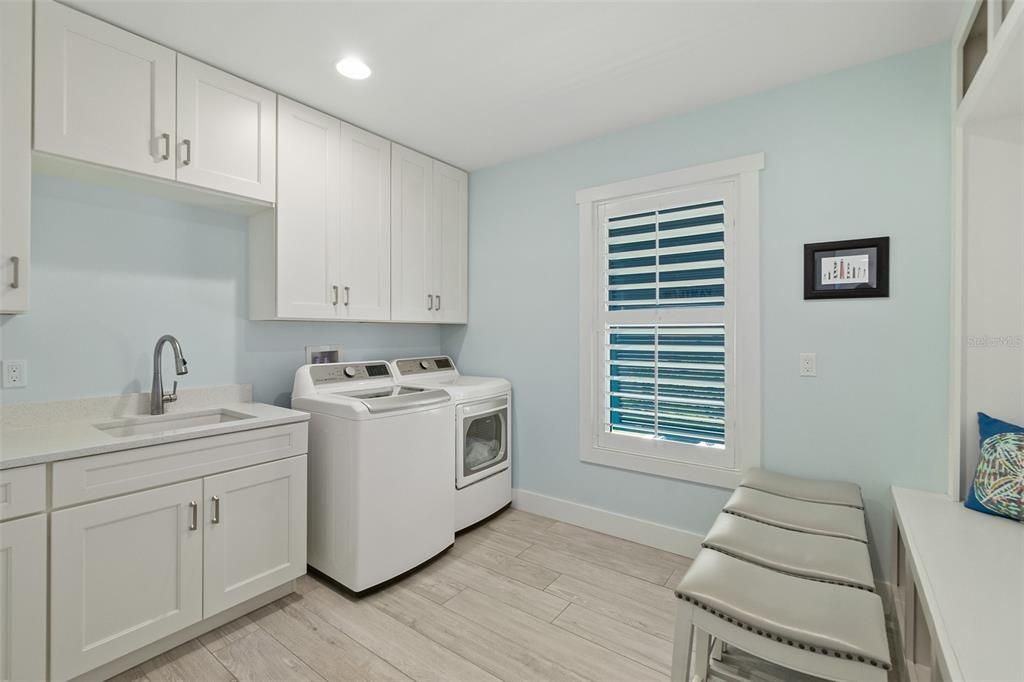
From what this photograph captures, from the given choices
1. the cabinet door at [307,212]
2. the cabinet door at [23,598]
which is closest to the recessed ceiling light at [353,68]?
the cabinet door at [307,212]

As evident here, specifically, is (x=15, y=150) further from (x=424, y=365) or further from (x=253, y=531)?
(x=424, y=365)

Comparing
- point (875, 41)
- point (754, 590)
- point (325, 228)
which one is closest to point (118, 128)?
point (325, 228)

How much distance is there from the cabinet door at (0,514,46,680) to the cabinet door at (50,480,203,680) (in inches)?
1.1

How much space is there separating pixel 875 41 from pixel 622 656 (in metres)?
2.83

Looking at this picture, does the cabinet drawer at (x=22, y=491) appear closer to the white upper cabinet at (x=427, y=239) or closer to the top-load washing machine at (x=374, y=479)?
the top-load washing machine at (x=374, y=479)

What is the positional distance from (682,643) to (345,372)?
2.22 metres

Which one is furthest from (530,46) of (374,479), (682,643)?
(682,643)

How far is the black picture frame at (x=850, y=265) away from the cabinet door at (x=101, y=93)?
306 centimetres

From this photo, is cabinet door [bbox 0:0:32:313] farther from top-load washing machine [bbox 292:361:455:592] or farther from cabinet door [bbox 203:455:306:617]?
top-load washing machine [bbox 292:361:455:592]

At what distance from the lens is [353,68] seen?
2168 mm

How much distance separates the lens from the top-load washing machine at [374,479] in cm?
219

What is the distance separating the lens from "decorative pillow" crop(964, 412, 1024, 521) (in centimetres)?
159

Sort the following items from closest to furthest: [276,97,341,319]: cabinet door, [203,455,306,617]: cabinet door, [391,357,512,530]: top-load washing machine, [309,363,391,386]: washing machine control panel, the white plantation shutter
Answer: [203,455,306,617]: cabinet door
[276,97,341,319]: cabinet door
the white plantation shutter
[309,363,391,386]: washing machine control panel
[391,357,512,530]: top-load washing machine

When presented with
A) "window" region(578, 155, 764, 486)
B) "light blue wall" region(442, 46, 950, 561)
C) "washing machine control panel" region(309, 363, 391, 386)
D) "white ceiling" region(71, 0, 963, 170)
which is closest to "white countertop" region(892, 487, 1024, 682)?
"light blue wall" region(442, 46, 950, 561)
